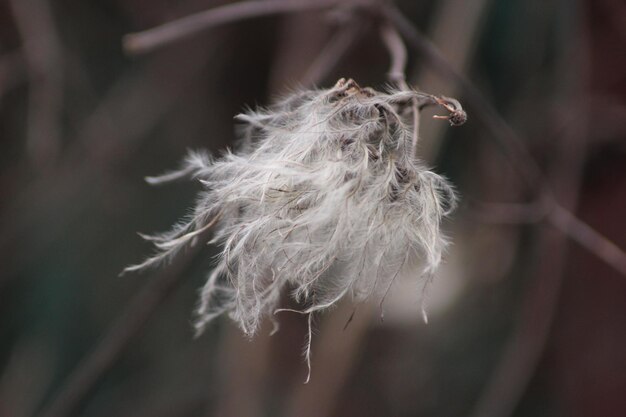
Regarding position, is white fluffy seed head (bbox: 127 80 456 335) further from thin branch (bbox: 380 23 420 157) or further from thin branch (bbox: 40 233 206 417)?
thin branch (bbox: 40 233 206 417)

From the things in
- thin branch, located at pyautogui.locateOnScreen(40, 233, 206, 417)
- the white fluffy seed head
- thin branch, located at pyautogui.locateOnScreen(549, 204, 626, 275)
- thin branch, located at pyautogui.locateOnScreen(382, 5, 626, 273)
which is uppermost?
thin branch, located at pyautogui.locateOnScreen(382, 5, 626, 273)

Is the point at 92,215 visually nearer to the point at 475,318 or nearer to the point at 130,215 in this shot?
the point at 130,215

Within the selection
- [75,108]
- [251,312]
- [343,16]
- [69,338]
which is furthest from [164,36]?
[69,338]

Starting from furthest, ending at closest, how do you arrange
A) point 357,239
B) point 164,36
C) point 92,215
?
point 92,215, point 164,36, point 357,239

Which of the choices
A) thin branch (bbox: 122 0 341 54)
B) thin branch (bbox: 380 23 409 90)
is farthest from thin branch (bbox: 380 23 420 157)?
thin branch (bbox: 122 0 341 54)

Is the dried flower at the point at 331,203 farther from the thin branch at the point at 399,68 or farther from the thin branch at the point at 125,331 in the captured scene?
the thin branch at the point at 125,331

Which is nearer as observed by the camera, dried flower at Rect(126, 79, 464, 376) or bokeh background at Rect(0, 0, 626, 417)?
dried flower at Rect(126, 79, 464, 376)

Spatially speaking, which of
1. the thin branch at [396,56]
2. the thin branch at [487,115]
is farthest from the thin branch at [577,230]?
the thin branch at [396,56]
